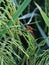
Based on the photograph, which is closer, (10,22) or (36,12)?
(10,22)

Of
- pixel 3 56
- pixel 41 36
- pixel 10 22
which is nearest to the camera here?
pixel 3 56

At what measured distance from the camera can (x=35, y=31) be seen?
1296 mm

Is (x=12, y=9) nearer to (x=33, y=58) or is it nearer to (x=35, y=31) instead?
(x=33, y=58)

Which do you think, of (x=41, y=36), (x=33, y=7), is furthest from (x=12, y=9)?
(x=33, y=7)

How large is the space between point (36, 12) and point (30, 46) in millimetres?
552

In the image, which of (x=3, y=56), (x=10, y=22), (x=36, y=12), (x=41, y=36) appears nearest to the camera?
(x=3, y=56)

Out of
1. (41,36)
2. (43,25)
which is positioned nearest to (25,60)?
(41,36)

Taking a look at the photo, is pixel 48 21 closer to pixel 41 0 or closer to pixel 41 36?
pixel 41 36

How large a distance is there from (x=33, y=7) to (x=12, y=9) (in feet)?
1.87

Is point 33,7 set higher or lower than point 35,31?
higher

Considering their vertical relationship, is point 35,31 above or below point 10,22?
below

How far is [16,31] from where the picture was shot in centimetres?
85

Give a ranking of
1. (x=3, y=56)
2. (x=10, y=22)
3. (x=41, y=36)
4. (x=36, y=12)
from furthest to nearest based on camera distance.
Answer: (x=36, y=12), (x=41, y=36), (x=10, y=22), (x=3, y=56)

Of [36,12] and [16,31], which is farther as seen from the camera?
[36,12]
